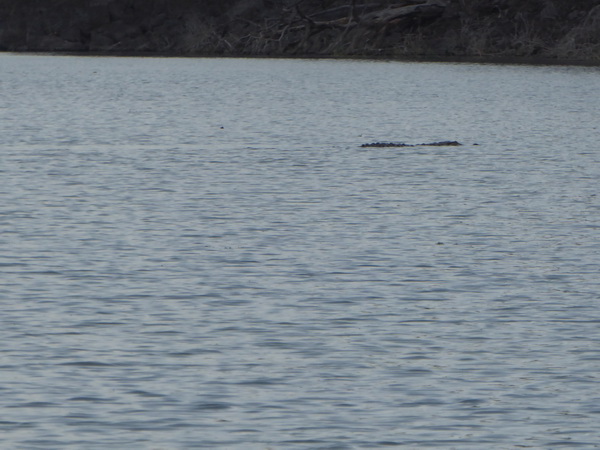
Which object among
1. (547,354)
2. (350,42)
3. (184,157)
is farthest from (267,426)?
(350,42)

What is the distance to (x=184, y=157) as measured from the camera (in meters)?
25.9

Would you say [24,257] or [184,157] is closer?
[24,257]

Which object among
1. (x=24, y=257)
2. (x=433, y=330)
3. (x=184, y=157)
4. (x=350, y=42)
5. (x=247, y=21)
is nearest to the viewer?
(x=433, y=330)

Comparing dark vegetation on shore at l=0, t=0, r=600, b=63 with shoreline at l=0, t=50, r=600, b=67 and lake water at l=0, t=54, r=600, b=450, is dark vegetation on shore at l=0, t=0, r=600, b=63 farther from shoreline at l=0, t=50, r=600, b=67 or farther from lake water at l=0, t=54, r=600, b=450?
lake water at l=0, t=54, r=600, b=450

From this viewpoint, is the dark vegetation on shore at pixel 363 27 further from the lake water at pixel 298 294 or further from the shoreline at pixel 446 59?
the lake water at pixel 298 294

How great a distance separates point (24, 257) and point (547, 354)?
579 centimetres

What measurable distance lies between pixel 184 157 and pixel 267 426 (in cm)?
1779

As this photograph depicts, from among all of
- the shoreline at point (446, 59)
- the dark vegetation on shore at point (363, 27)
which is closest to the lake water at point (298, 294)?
the shoreline at point (446, 59)

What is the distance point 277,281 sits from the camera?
13.1m

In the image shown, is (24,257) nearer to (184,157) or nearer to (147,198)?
(147,198)

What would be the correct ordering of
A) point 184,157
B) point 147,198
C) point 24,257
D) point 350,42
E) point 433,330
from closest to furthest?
point 433,330 → point 24,257 → point 147,198 → point 184,157 → point 350,42

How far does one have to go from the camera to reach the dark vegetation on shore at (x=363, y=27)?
79.4 m

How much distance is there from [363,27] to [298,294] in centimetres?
6903

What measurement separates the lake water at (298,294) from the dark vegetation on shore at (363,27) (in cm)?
5032
